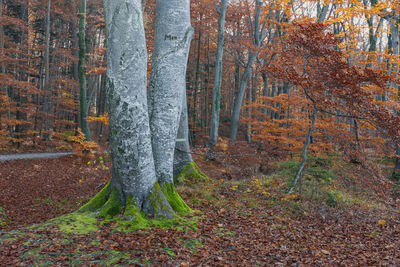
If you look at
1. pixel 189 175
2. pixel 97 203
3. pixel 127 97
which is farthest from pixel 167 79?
pixel 189 175

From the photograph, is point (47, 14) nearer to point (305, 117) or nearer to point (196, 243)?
point (305, 117)

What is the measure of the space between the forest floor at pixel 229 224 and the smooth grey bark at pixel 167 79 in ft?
4.29

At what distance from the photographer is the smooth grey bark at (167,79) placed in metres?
5.05

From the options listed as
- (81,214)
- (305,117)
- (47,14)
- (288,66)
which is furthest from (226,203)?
(47,14)

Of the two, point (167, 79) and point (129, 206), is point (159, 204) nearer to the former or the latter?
point (129, 206)

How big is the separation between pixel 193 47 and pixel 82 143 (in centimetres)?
1371

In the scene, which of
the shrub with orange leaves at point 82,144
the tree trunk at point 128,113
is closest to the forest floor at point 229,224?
the tree trunk at point 128,113

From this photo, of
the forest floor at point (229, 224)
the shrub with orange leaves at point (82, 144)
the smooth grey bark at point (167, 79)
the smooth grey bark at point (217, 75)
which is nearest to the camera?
the forest floor at point (229, 224)

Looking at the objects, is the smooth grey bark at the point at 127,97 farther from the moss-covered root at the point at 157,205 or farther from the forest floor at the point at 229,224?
the forest floor at the point at 229,224

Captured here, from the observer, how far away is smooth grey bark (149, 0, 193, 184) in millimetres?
A: 5055

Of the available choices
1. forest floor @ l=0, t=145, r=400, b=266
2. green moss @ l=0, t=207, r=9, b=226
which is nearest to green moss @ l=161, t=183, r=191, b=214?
forest floor @ l=0, t=145, r=400, b=266

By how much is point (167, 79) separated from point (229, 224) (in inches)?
110

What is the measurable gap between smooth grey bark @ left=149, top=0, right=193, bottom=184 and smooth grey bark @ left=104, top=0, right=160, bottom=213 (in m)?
0.64

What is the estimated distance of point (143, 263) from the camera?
3.23m
